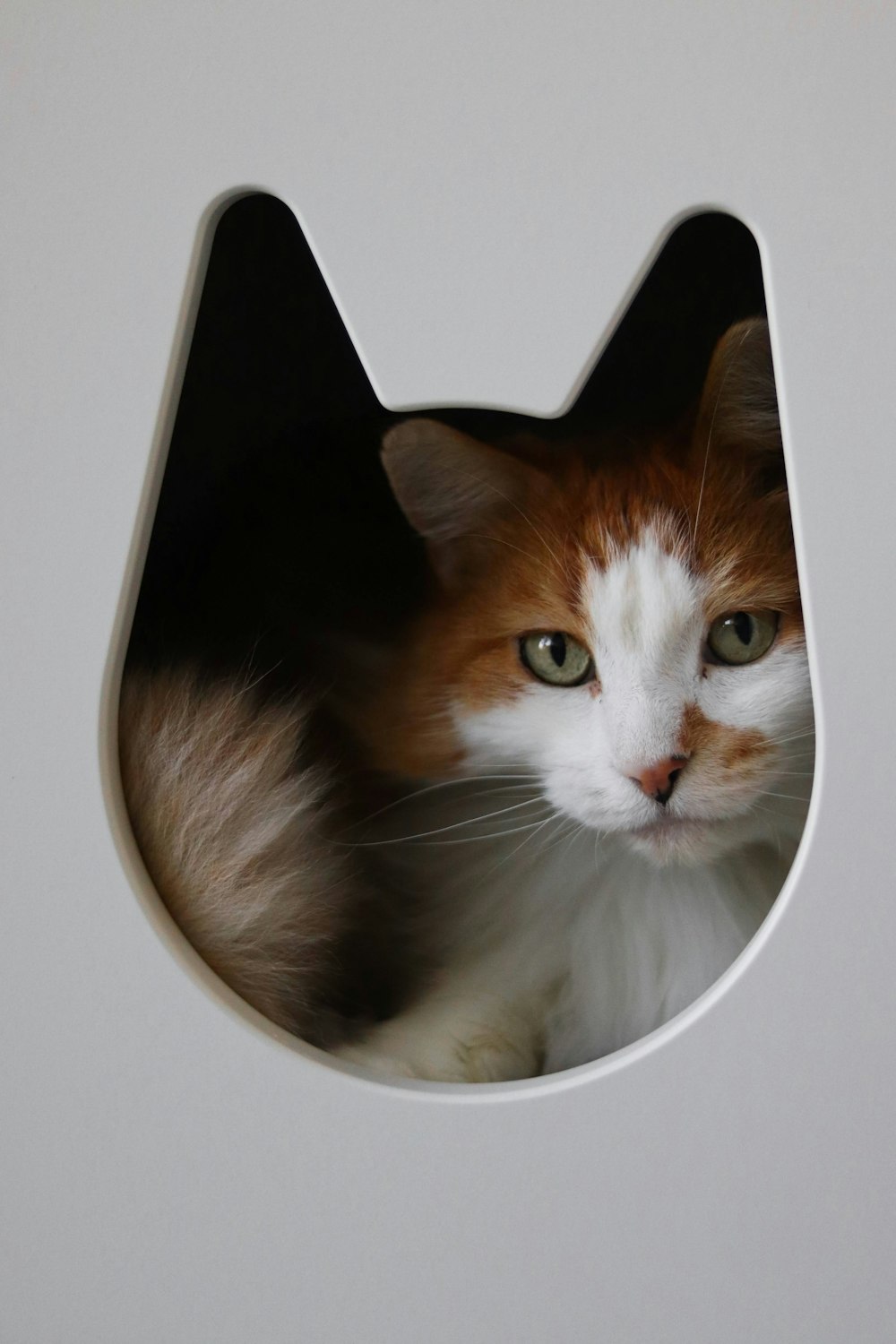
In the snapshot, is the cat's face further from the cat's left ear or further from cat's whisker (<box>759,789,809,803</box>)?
the cat's left ear

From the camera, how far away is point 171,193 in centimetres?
73

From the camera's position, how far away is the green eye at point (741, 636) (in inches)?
35.4

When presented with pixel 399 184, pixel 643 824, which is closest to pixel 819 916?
pixel 643 824

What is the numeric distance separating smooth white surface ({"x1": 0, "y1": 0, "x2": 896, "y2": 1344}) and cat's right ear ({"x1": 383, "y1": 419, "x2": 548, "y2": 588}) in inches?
7.2

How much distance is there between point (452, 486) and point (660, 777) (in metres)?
0.30

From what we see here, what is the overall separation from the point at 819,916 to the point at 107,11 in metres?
0.73

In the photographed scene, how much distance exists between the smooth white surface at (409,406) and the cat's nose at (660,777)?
0.14 meters

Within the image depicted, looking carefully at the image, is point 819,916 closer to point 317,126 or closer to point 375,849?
point 375,849

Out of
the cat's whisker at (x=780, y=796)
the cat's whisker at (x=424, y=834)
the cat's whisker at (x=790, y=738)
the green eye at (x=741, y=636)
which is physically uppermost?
the green eye at (x=741, y=636)

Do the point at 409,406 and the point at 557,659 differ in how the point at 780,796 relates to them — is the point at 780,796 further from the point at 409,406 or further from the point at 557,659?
the point at 409,406

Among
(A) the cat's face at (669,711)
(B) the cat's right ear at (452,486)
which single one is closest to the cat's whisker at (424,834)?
(A) the cat's face at (669,711)

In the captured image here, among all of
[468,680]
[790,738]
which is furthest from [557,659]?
[790,738]

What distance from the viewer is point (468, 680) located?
1.00m

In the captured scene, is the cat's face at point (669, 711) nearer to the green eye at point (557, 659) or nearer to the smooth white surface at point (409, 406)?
the green eye at point (557, 659)
